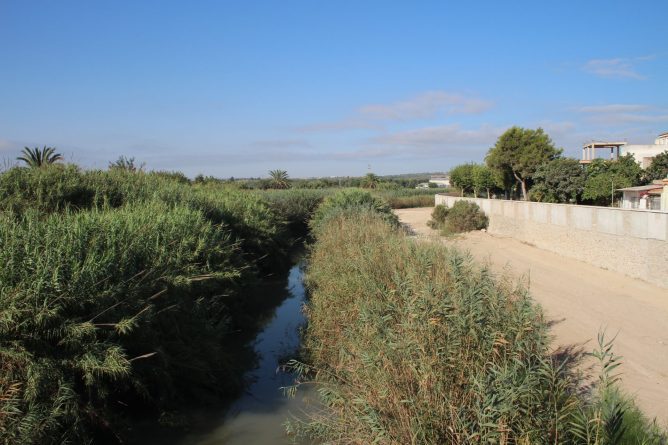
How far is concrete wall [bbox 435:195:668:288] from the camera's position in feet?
43.9

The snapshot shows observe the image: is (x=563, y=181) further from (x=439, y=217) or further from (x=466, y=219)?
(x=466, y=219)

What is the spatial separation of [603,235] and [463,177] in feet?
146

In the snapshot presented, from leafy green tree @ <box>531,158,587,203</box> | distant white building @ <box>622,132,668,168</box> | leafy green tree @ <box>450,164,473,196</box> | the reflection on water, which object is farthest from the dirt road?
distant white building @ <box>622,132,668,168</box>

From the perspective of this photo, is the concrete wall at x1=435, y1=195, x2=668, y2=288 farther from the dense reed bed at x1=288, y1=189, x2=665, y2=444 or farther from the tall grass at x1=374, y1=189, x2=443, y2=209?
the tall grass at x1=374, y1=189, x2=443, y2=209

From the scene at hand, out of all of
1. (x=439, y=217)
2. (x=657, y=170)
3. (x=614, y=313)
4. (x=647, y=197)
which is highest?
(x=657, y=170)

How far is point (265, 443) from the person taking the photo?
690cm

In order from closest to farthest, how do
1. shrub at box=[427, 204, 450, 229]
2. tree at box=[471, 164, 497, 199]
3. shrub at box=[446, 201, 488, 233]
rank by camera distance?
shrub at box=[446, 201, 488, 233], shrub at box=[427, 204, 450, 229], tree at box=[471, 164, 497, 199]

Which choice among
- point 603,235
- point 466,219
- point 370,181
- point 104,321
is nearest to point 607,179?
point 466,219

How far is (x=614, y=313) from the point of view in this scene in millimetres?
11398

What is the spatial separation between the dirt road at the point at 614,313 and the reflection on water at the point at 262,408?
13.1ft

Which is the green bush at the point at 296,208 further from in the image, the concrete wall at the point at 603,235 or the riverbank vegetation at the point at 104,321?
the riverbank vegetation at the point at 104,321

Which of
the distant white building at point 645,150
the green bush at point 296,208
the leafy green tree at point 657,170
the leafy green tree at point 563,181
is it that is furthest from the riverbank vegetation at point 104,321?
the distant white building at point 645,150

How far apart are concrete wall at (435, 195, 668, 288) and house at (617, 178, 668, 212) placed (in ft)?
31.4

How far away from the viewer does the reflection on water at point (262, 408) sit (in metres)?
7.09
